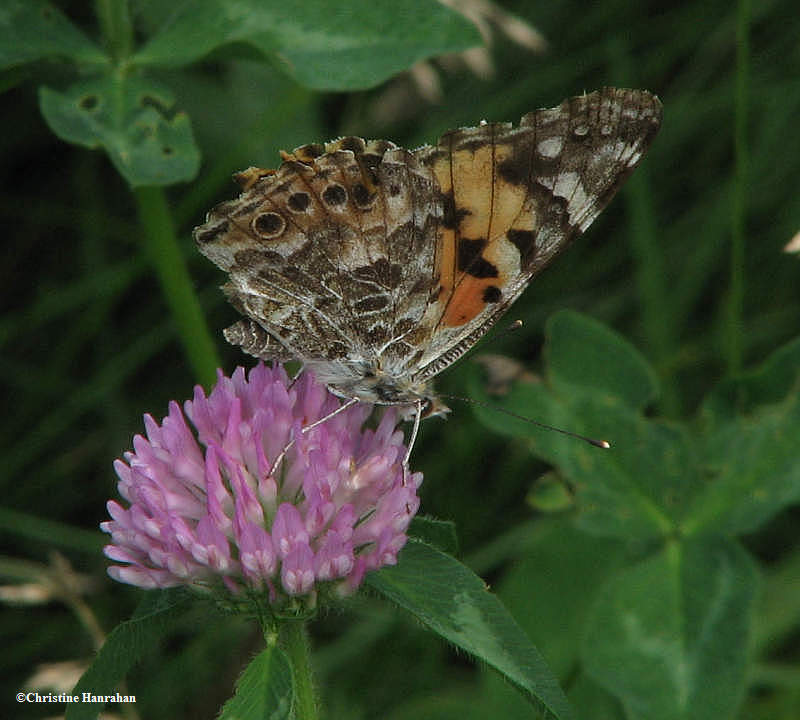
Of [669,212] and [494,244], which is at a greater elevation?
[669,212]

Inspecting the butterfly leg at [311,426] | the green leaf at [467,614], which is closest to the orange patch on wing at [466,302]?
the butterfly leg at [311,426]

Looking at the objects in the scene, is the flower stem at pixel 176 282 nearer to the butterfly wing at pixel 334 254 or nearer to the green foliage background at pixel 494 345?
the green foliage background at pixel 494 345

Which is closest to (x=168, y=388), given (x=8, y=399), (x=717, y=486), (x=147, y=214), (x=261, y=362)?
(x=8, y=399)

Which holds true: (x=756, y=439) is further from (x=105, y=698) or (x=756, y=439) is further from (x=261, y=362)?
(x=105, y=698)

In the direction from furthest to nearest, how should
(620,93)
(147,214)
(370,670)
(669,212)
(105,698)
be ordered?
(669,212) < (370,670) < (147,214) < (620,93) < (105,698)

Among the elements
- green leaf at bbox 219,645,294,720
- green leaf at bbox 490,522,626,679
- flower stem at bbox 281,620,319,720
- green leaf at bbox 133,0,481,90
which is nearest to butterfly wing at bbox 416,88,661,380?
green leaf at bbox 133,0,481,90

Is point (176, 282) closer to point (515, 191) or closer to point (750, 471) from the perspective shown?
point (515, 191)

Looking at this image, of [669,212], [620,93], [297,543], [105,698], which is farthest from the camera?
[669,212]

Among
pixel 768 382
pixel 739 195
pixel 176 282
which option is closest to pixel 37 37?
pixel 176 282
